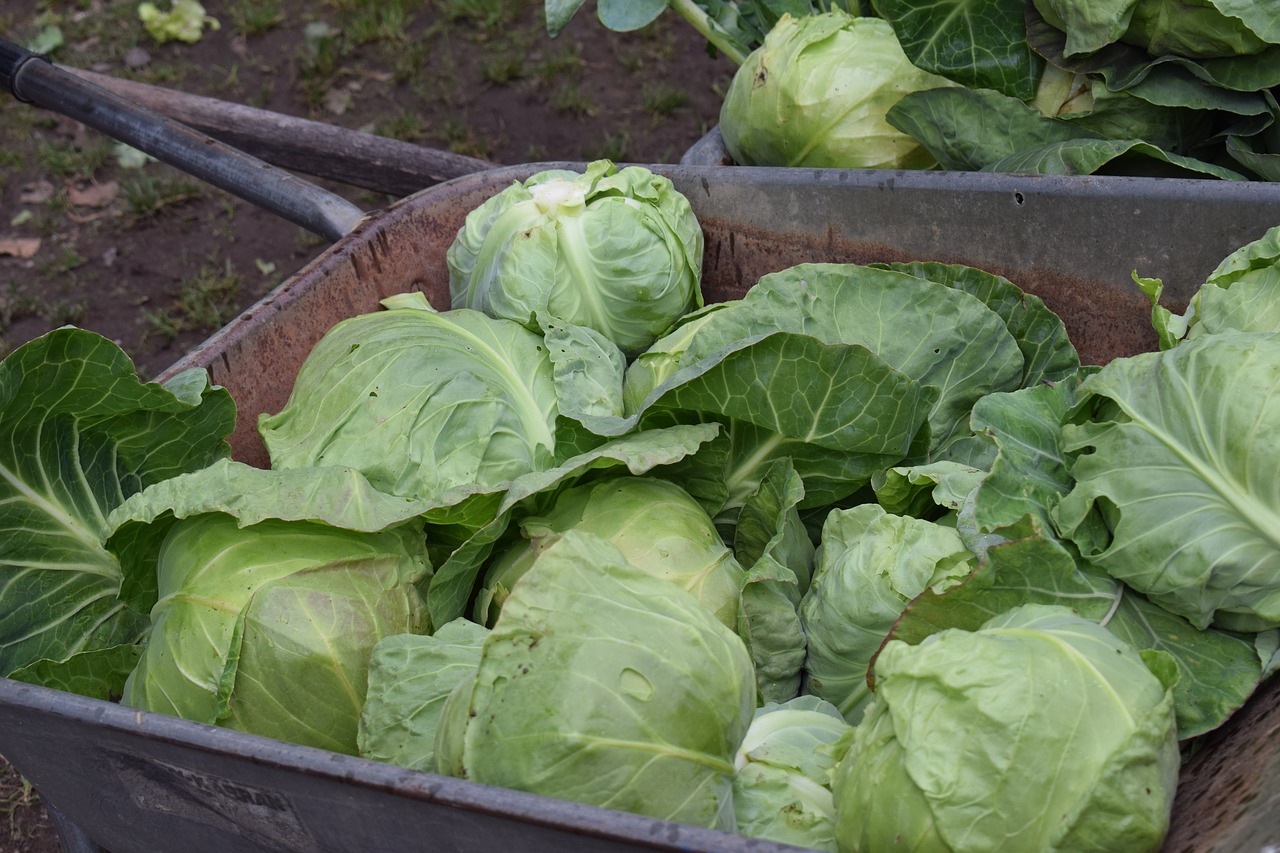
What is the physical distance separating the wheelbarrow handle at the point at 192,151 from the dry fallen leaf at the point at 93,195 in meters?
2.77

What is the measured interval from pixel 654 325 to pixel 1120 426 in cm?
104

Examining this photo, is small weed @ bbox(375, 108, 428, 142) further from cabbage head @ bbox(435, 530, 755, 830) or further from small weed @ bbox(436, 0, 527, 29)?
cabbage head @ bbox(435, 530, 755, 830)

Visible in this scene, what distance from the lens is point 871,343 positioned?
6.72 feet

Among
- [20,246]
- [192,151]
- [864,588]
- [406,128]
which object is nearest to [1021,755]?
[864,588]

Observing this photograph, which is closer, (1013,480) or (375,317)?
(1013,480)

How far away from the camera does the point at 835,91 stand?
2629mm

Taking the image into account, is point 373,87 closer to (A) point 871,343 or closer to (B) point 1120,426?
(A) point 871,343

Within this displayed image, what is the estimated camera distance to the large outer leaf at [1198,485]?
4.84 feet

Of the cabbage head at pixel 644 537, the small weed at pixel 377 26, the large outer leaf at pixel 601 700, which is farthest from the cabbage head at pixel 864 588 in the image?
the small weed at pixel 377 26

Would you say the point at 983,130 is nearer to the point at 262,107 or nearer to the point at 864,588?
the point at 864,588

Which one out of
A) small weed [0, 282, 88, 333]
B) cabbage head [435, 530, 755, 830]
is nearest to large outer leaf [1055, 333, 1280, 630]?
cabbage head [435, 530, 755, 830]

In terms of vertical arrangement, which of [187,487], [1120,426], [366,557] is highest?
[1120,426]

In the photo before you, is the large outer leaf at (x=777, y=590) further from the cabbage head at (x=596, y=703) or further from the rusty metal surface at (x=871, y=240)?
the rusty metal surface at (x=871, y=240)

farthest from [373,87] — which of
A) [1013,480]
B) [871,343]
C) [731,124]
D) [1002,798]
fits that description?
[1002,798]
